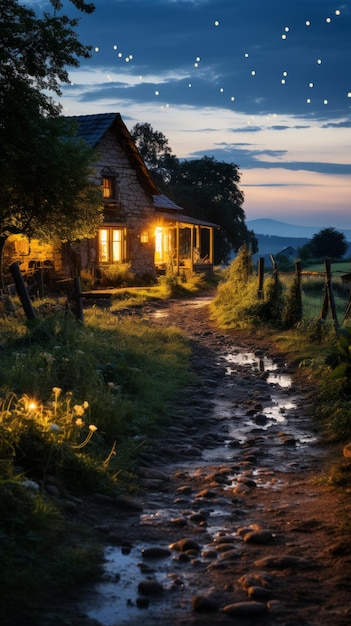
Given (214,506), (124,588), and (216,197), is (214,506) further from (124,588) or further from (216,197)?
(216,197)

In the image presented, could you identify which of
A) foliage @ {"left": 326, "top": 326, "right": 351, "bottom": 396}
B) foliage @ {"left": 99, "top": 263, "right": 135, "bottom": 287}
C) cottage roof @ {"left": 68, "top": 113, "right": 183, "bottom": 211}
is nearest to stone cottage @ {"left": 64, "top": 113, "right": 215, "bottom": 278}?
cottage roof @ {"left": 68, "top": 113, "right": 183, "bottom": 211}

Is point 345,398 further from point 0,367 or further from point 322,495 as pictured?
point 0,367

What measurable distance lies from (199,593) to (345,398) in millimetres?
5032

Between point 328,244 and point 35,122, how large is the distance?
42.0 metres

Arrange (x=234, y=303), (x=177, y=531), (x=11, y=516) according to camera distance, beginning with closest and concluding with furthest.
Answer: (x=11, y=516) → (x=177, y=531) → (x=234, y=303)

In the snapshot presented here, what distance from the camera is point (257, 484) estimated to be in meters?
6.42

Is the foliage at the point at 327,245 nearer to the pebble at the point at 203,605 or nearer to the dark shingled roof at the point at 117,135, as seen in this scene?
the dark shingled roof at the point at 117,135

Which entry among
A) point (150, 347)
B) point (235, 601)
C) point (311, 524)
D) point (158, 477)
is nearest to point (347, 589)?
point (235, 601)

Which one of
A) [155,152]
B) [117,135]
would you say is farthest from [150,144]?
[117,135]

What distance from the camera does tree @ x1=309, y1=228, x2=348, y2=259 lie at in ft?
184

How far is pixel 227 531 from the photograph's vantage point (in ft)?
17.4

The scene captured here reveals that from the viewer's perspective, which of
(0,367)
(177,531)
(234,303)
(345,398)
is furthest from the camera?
(234,303)

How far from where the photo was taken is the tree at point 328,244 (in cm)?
5600

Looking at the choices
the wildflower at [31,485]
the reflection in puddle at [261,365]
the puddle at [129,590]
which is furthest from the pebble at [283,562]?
the reflection in puddle at [261,365]
